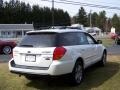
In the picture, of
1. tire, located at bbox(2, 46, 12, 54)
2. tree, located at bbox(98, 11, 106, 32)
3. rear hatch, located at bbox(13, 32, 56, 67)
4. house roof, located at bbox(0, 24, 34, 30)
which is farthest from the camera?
tree, located at bbox(98, 11, 106, 32)

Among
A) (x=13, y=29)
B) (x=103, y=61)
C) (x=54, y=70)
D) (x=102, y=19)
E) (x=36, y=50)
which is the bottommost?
(x=13, y=29)

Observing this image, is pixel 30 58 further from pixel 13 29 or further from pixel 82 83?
pixel 13 29

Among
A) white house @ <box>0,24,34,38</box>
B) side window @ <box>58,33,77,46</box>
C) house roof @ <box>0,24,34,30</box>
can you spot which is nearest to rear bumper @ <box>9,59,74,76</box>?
side window @ <box>58,33,77,46</box>

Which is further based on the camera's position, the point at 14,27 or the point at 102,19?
the point at 102,19

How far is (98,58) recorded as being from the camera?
11.8 m

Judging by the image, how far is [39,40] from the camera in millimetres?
9219

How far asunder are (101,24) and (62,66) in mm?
141664

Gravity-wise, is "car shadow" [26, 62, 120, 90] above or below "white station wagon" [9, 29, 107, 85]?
below

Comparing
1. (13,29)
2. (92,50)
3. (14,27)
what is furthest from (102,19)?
(92,50)

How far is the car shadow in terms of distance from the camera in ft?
30.6

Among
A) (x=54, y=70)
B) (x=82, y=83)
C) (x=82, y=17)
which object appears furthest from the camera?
(x=82, y=17)

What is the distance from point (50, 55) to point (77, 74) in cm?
129

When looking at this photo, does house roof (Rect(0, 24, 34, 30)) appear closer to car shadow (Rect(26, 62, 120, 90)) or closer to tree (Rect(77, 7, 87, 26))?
tree (Rect(77, 7, 87, 26))

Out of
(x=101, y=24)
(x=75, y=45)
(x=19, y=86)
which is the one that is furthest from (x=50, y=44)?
(x=101, y=24)
